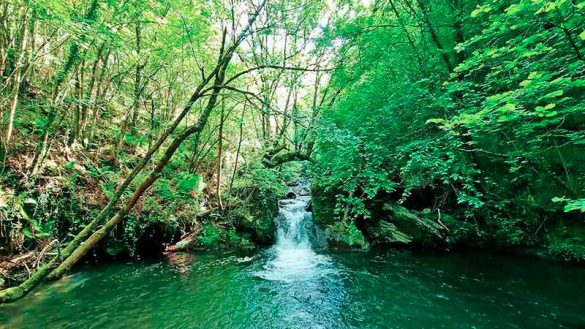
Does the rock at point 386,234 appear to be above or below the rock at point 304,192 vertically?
below

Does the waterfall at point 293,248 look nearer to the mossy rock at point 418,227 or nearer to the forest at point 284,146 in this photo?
the forest at point 284,146

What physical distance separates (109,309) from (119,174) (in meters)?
4.81

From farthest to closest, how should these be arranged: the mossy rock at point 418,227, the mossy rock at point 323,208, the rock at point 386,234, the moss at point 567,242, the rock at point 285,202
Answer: the rock at point 285,202
the mossy rock at point 323,208
the rock at point 386,234
the mossy rock at point 418,227
the moss at point 567,242

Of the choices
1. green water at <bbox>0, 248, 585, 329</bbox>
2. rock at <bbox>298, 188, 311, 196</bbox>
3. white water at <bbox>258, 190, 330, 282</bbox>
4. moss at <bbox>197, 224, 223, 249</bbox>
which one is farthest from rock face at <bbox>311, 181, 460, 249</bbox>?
rock at <bbox>298, 188, 311, 196</bbox>

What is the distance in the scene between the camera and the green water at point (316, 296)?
5.29m

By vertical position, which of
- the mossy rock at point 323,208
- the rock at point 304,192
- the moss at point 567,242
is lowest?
the moss at point 567,242

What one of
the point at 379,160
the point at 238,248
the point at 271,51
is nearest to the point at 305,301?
the point at 379,160

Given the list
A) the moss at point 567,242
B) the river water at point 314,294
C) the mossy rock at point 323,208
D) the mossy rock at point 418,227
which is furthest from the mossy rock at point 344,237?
the moss at point 567,242

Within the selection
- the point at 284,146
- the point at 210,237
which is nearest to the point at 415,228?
the point at 284,146

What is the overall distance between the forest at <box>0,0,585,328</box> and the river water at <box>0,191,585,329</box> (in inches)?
20.8

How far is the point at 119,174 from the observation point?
921cm

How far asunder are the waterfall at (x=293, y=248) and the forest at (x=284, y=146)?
136 mm

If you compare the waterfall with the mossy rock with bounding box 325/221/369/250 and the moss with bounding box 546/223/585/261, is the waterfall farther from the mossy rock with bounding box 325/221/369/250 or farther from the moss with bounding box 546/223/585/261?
the moss with bounding box 546/223/585/261

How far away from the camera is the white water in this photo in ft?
26.5
